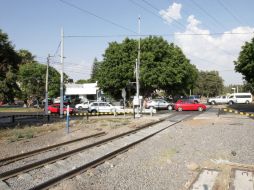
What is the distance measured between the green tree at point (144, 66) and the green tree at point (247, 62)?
10.1m

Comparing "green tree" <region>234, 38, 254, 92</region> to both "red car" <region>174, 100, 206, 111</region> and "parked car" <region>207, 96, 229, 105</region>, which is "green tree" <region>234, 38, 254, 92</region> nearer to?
"red car" <region>174, 100, 206, 111</region>

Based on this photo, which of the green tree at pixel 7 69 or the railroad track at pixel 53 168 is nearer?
the railroad track at pixel 53 168

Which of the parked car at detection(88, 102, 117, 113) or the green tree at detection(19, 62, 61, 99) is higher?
the green tree at detection(19, 62, 61, 99)

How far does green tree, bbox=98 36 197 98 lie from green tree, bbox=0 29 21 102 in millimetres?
27004

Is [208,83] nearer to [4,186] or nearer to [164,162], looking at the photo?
[164,162]

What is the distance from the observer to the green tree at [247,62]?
3938 cm

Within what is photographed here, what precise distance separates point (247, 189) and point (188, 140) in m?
7.72

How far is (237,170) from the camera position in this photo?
892cm

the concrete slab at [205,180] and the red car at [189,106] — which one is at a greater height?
the red car at [189,106]

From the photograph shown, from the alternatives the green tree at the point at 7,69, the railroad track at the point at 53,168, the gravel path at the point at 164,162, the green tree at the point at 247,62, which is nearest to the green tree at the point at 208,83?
the green tree at the point at 247,62

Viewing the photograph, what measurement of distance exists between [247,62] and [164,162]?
34288 millimetres

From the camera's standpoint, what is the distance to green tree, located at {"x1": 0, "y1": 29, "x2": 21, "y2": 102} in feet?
67.3

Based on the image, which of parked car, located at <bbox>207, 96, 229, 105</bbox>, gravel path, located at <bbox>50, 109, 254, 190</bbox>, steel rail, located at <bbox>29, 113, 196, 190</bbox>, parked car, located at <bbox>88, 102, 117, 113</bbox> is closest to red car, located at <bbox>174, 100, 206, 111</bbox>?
parked car, located at <bbox>88, 102, 117, 113</bbox>

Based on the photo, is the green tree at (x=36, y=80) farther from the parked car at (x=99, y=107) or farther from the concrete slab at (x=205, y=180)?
the concrete slab at (x=205, y=180)
